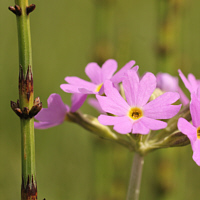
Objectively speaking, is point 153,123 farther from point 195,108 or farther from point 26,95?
point 26,95

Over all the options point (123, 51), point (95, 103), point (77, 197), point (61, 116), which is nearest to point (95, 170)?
point (77, 197)

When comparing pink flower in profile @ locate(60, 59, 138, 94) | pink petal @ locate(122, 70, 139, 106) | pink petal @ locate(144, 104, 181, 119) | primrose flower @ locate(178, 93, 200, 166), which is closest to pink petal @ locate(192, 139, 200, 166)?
primrose flower @ locate(178, 93, 200, 166)

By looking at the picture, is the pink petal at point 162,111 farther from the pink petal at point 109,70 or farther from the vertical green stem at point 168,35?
the vertical green stem at point 168,35

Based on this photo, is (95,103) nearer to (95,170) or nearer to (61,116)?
(61,116)

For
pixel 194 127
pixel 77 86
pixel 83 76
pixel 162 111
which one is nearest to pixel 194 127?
pixel 194 127

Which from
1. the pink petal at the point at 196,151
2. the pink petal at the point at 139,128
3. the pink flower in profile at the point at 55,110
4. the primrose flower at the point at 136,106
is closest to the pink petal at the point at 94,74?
the pink flower in profile at the point at 55,110

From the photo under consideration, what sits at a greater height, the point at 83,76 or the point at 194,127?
the point at 83,76
